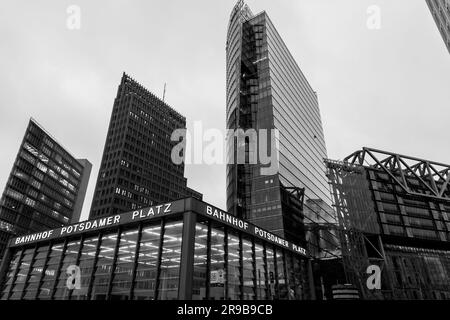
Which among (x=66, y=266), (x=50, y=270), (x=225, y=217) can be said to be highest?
(x=225, y=217)

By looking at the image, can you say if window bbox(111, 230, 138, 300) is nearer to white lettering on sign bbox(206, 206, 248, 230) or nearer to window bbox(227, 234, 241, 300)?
white lettering on sign bbox(206, 206, 248, 230)

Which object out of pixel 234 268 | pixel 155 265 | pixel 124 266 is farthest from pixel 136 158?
pixel 155 265

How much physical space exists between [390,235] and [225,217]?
48.5 metres

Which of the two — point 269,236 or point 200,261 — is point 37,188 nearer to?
point 269,236

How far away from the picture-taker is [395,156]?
953 inches

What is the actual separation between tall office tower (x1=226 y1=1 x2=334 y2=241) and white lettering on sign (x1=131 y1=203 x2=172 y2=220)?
38.5 meters

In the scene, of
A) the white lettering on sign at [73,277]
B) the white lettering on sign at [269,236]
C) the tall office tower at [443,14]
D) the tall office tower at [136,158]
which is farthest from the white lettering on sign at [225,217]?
the tall office tower at [136,158]

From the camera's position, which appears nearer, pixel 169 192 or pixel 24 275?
pixel 24 275

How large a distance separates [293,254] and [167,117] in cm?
14223

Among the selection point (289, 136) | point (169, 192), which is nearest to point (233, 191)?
point (289, 136)

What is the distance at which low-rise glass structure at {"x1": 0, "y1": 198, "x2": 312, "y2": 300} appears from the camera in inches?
1060

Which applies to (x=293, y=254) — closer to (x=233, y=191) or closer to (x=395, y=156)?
(x=395, y=156)

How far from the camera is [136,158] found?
476ft

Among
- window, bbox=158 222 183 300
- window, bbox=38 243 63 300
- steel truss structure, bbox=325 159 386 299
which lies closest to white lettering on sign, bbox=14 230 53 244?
window, bbox=38 243 63 300
